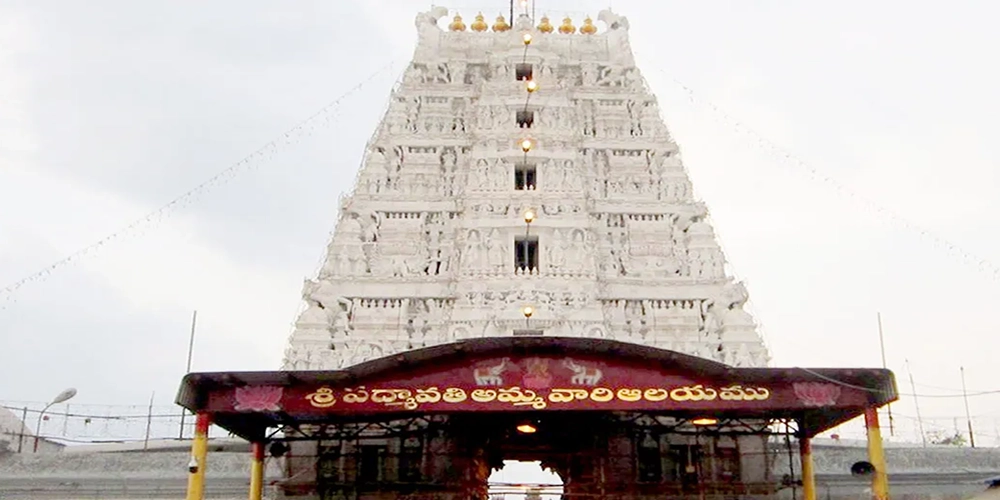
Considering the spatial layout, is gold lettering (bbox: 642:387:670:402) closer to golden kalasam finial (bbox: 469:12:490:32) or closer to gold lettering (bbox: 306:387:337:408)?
gold lettering (bbox: 306:387:337:408)

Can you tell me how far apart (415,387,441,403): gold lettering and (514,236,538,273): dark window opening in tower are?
11283mm

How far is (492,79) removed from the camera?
34.4m

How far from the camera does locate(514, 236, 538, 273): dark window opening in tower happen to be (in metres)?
29.6

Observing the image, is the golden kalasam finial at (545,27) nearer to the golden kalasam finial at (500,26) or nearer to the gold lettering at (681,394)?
the golden kalasam finial at (500,26)

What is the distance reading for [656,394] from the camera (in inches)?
727

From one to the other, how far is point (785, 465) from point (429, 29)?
1988 cm

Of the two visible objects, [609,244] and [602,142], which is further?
[602,142]

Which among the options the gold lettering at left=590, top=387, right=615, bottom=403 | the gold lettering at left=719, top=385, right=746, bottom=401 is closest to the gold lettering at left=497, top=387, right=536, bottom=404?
the gold lettering at left=590, top=387, right=615, bottom=403

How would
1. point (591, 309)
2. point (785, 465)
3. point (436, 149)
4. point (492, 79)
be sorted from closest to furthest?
1. point (785, 465)
2. point (591, 309)
3. point (436, 149)
4. point (492, 79)

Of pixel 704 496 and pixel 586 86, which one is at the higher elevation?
pixel 586 86

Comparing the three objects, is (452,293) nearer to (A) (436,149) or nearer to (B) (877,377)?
(A) (436,149)

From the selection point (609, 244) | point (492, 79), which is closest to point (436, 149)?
point (492, 79)

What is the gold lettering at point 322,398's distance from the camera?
729 inches

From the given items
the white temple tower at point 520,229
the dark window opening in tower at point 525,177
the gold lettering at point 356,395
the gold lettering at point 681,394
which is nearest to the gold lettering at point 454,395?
the gold lettering at point 356,395
